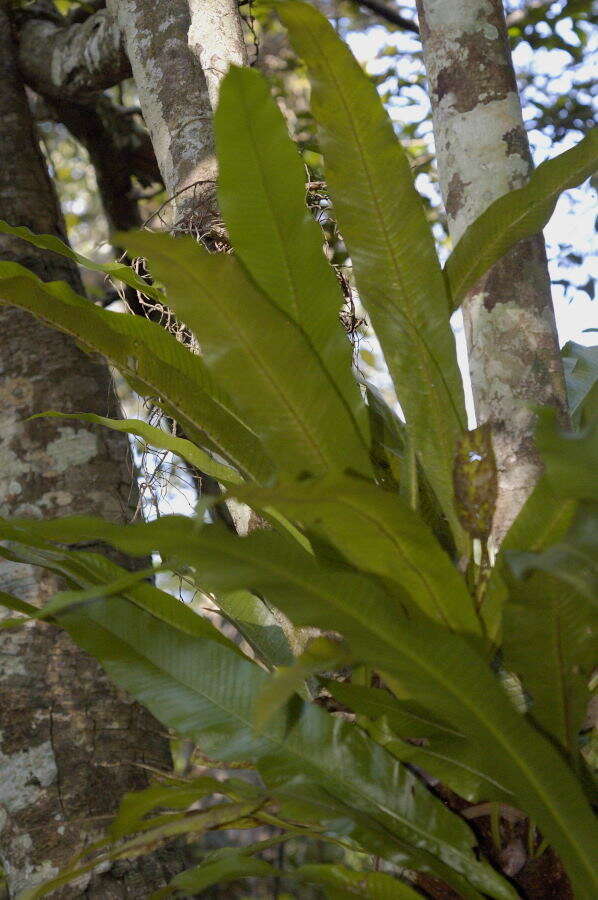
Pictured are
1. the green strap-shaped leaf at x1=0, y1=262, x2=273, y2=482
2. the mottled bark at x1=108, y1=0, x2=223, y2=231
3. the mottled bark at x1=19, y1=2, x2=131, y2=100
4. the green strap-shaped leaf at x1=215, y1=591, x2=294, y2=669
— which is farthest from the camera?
the mottled bark at x1=19, y1=2, x2=131, y2=100

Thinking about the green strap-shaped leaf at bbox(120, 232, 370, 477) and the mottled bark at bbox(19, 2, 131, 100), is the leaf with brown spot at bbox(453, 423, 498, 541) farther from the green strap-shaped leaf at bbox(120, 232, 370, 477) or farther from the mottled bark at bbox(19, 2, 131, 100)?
the mottled bark at bbox(19, 2, 131, 100)

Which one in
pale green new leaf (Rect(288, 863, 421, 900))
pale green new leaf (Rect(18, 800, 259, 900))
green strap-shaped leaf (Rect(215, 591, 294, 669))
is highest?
green strap-shaped leaf (Rect(215, 591, 294, 669))

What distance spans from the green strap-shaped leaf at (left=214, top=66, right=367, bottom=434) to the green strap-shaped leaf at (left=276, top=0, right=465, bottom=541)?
1.4 inches

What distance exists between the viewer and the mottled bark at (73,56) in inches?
61.6

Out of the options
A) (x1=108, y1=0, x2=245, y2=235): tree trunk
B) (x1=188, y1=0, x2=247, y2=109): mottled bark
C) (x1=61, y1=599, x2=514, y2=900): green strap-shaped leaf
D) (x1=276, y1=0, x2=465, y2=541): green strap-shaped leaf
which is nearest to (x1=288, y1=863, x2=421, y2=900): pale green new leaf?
(x1=61, y1=599, x2=514, y2=900): green strap-shaped leaf

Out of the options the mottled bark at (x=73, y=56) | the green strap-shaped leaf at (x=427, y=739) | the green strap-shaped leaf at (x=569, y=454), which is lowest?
the green strap-shaped leaf at (x=427, y=739)

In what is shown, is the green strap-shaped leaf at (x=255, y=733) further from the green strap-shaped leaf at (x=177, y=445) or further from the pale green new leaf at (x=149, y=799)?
the green strap-shaped leaf at (x=177, y=445)

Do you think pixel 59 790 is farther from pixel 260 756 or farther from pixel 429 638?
pixel 429 638

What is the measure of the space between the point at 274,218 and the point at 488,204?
0.93 ft

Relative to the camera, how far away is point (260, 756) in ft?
2.02

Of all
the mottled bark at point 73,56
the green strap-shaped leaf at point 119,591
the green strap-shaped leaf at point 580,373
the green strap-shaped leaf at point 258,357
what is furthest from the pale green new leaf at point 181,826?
the mottled bark at point 73,56

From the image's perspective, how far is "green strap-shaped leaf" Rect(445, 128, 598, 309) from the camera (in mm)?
628

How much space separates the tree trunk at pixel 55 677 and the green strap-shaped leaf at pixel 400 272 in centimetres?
40

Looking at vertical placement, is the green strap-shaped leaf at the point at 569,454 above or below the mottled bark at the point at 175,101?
below
